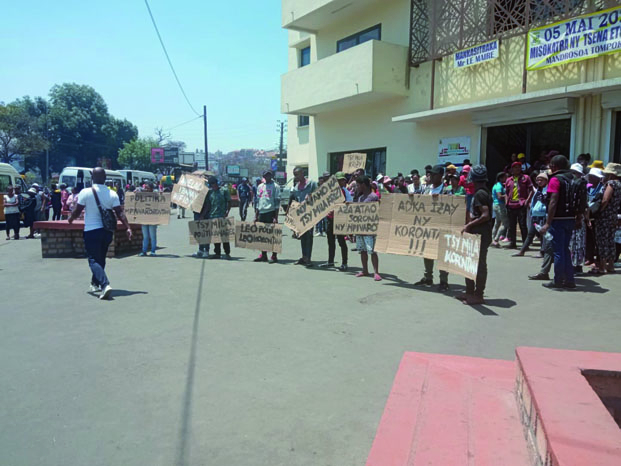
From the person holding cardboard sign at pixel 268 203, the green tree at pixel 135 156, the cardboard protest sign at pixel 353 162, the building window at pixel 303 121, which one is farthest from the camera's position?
the green tree at pixel 135 156

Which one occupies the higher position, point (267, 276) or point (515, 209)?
point (515, 209)

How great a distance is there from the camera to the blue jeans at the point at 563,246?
6.96 m

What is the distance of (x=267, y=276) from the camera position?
8.41 metres

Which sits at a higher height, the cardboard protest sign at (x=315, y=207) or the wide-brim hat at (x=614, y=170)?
the wide-brim hat at (x=614, y=170)

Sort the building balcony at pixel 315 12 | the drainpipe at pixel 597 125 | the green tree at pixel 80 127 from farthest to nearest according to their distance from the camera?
1. the green tree at pixel 80 127
2. the building balcony at pixel 315 12
3. the drainpipe at pixel 597 125

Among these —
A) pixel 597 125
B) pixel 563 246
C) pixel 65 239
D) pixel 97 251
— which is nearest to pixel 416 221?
pixel 563 246

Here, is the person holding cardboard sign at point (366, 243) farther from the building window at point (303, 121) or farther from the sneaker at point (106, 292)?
the building window at point (303, 121)

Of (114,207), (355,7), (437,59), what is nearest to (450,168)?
(114,207)

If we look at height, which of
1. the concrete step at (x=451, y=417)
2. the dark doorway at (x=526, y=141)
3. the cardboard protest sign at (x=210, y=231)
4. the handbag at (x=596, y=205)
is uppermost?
the dark doorway at (x=526, y=141)

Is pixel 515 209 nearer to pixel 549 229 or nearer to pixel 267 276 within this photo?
pixel 549 229

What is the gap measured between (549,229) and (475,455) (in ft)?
17.1

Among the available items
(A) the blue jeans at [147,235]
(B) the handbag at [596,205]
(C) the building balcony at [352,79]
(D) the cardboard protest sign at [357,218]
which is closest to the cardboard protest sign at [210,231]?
(A) the blue jeans at [147,235]

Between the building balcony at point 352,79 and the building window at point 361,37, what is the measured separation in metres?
1.52

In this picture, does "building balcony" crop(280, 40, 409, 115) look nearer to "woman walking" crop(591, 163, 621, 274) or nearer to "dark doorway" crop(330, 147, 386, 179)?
"dark doorway" crop(330, 147, 386, 179)
